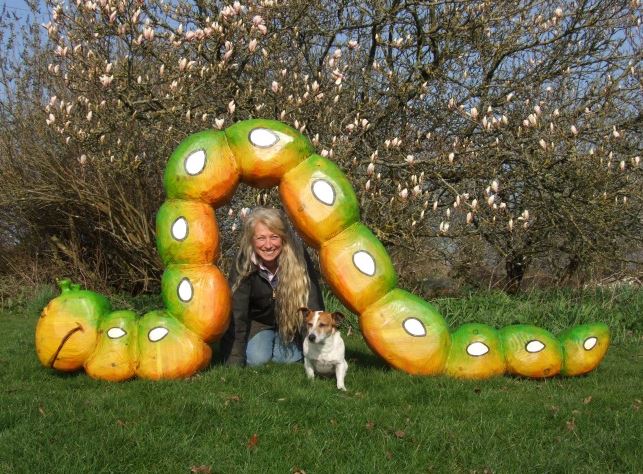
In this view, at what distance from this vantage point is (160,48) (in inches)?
335

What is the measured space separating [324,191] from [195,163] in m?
1.13

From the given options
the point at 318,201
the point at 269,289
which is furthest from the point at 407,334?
the point at 269,289

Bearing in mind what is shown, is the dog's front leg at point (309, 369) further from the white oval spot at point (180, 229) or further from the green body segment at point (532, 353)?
the green body segment at point (532, 353)

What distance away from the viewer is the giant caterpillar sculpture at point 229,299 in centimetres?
545

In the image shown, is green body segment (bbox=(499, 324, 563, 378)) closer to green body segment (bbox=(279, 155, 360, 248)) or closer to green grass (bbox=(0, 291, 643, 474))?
green grass (bbox=(0, 291, 643, 474))

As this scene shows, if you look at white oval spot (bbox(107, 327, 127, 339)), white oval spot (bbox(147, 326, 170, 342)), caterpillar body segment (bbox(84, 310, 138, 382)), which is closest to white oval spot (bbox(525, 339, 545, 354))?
white oval spot (bbox(147, 326, 170, 342))

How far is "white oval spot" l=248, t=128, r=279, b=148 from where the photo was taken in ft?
18.7

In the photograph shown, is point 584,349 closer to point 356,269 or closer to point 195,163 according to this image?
point 356,269

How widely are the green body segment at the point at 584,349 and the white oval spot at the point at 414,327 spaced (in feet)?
4.34

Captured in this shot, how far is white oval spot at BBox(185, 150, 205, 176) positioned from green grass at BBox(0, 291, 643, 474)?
1.75m

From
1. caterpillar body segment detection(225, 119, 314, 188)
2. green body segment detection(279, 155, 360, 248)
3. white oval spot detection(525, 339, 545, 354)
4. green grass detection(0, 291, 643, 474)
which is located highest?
caterpillar body segment detection(225, 119, 314, 188)

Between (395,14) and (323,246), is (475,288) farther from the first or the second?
(323,246)

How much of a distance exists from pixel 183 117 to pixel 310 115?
1.56 meters

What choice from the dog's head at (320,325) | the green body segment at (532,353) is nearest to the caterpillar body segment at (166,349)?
the dog's head at (320,325)
